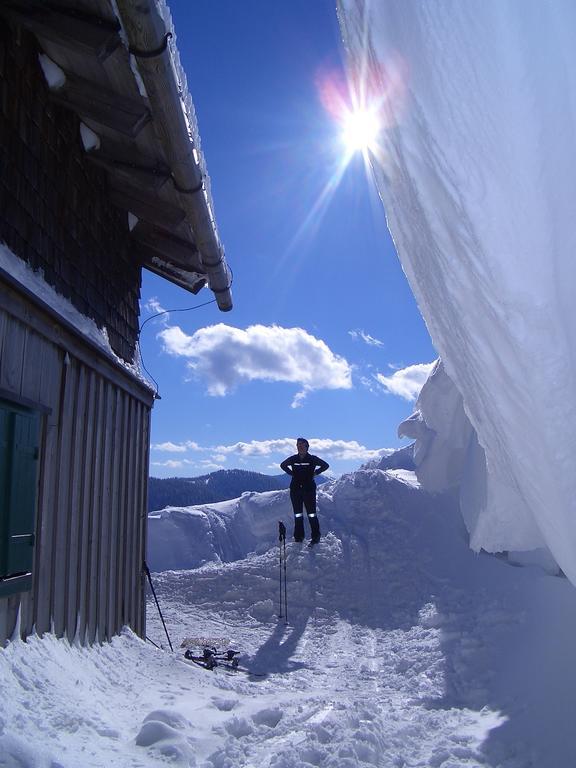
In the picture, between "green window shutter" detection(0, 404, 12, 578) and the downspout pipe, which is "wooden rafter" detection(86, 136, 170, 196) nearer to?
the downspout pipe

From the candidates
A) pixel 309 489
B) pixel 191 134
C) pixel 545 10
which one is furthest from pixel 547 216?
pixel 309 489

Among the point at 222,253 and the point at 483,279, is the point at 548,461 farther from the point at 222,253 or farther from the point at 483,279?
the point at 222,253

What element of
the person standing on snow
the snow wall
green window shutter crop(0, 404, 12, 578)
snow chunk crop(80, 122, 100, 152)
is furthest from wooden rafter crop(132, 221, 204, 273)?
the snow wall

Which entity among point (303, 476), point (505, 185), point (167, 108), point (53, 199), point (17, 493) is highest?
point (167, 108)

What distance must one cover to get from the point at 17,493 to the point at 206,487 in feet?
114

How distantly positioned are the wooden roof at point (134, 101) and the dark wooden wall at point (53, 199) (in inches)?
7.7

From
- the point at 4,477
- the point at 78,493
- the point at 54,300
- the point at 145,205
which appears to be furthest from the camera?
the point at 145,205

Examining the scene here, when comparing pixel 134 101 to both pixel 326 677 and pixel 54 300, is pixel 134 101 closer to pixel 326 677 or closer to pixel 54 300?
pixel 54 300

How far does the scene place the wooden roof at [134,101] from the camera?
14.0ft

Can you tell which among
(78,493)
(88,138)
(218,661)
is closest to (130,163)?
(88,138)

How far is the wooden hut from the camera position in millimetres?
4211

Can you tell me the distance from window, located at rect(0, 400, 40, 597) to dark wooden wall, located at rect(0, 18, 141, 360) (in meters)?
1.22

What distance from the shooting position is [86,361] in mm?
5574

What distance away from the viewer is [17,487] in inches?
162
